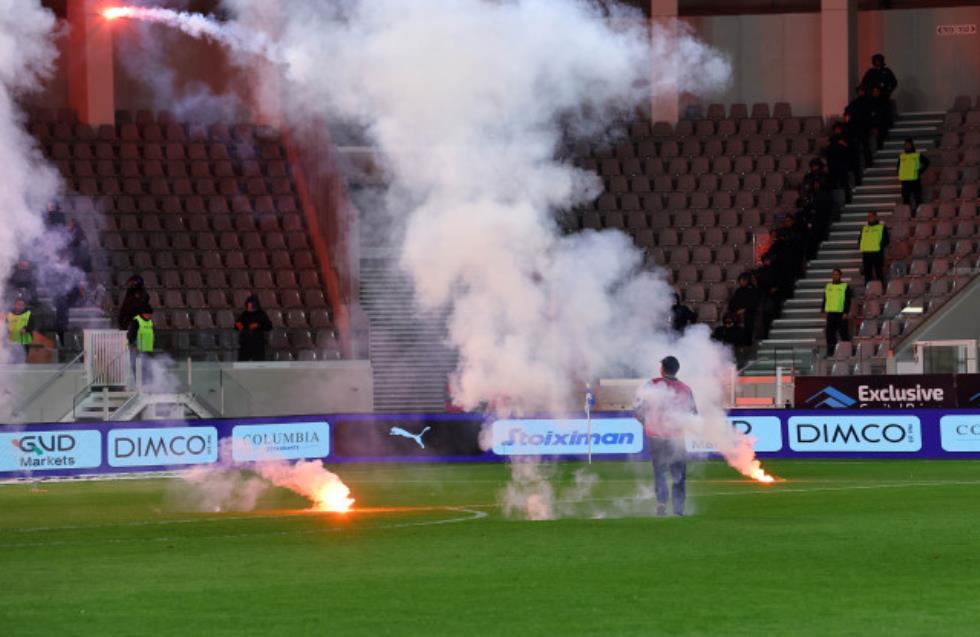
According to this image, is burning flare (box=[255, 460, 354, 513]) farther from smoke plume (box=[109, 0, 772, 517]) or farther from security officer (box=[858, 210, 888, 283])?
security officer (box=[858, 210, 888, 283])

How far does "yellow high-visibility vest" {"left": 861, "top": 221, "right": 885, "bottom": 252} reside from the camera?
1706 inches

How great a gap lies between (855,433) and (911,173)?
423 inches

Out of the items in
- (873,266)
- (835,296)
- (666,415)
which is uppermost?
(873,266)

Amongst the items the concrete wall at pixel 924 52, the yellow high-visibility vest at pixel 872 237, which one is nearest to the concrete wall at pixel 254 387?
→ the yellow high-visibility vest at pixel 872 237

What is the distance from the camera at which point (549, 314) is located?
3350cm

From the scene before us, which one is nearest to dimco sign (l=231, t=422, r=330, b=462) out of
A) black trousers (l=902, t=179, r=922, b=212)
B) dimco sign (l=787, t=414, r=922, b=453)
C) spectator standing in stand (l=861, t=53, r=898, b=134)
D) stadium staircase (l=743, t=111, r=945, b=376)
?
stadium staircase (l=743, t=111, r=945, b=376)

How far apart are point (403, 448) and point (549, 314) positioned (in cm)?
677

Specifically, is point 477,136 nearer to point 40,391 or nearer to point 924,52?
point 40,391

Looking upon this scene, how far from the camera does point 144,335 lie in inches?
1527

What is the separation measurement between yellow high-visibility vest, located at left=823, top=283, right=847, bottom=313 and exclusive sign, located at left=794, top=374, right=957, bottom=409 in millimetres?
3045

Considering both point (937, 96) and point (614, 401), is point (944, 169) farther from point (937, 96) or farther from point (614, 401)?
point (614, 401)

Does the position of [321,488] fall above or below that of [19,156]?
below

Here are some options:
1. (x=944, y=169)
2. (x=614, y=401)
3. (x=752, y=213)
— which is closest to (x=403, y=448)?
(x=614, y=401)

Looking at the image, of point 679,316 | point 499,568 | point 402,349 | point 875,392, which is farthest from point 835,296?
point 499,568
